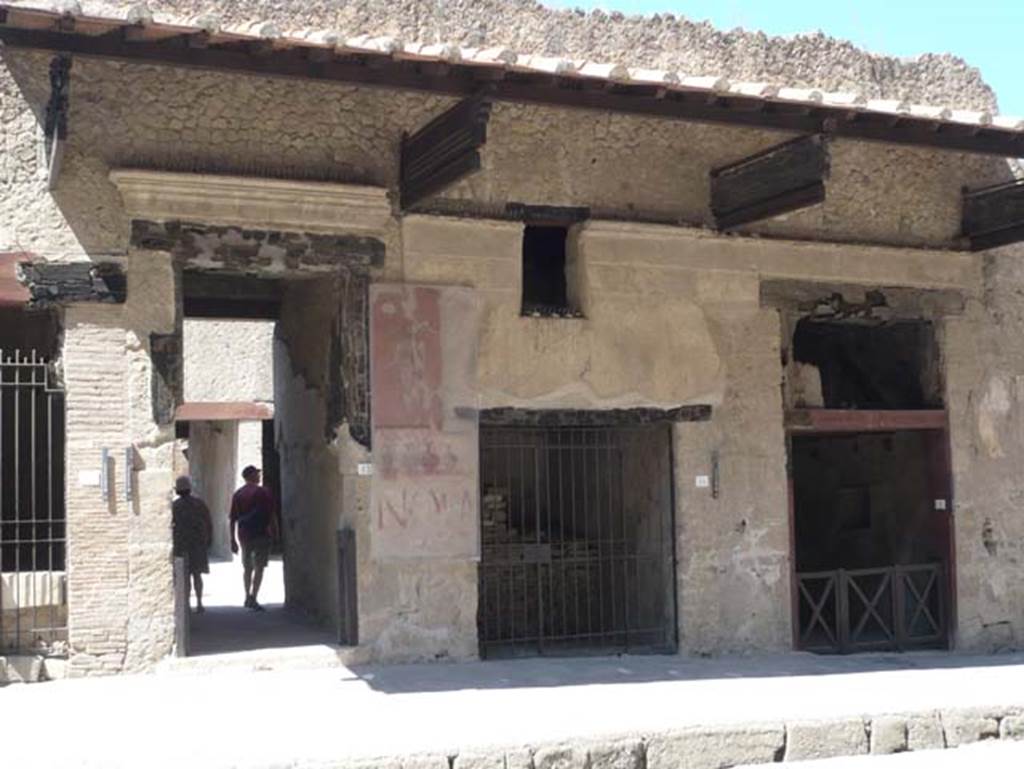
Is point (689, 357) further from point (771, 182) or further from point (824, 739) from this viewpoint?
point (824, 739)

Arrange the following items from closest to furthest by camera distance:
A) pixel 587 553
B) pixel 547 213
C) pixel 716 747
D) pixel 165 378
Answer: pixel 716 747 → pixel 165 378 → pixel 547 213 → pixel 587 553

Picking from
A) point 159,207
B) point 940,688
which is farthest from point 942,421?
point 159,207

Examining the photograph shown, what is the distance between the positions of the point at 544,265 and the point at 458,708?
482 cm

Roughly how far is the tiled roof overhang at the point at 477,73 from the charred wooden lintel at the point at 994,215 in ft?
5.12

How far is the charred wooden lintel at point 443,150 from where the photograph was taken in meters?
8.48

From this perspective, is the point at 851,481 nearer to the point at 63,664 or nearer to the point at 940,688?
the point at 940,688

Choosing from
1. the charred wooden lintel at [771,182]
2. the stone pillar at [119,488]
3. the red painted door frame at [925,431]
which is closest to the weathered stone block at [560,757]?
the stone pillar at [119,488]

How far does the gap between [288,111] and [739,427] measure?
4792mm

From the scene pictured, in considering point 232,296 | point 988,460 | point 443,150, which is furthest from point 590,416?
point 988,460

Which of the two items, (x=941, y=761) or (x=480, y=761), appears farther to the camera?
(x=941, y=761)

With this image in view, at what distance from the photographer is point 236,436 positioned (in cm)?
2123

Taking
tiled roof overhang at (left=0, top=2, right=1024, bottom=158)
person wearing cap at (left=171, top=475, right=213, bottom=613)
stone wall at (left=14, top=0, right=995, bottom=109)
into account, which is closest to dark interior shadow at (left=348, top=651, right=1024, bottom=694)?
person wearing cap at (left=171, top=475, right=213, bottom=613)

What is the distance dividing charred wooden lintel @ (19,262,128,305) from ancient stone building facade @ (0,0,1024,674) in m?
0.03

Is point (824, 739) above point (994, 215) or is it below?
Answer: below
